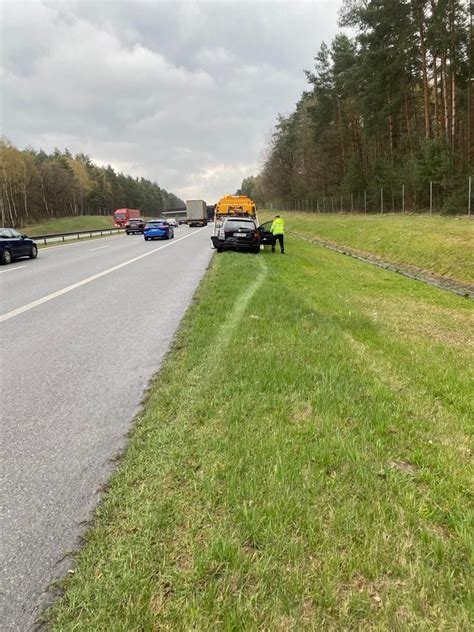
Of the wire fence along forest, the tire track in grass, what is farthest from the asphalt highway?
the wire fence along forest

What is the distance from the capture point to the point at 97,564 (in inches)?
83.3

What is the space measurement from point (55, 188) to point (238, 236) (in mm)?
90186

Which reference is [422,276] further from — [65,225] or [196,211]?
[65,225]

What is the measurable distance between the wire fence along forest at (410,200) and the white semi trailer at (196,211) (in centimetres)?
1560

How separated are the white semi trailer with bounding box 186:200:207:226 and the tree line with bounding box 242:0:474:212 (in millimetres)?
17763

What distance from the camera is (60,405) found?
4.10 m

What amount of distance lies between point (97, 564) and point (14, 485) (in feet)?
3.69

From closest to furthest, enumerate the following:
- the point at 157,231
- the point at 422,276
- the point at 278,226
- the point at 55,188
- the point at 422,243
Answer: the point at 422,276 → the point at 422,243 → the point at 278,226 → the point at 157,231 → the point at 55,188

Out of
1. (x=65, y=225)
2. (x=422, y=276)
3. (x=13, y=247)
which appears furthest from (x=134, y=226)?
(x=65, y=225)

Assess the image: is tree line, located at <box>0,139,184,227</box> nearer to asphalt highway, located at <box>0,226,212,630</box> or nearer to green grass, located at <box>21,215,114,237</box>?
green grass, located at <box>21,215,114,237</box>

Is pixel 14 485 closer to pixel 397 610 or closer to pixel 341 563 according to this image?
pixel 341 563

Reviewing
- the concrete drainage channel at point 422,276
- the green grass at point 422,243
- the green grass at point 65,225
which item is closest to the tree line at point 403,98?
the green grass at point 422,243

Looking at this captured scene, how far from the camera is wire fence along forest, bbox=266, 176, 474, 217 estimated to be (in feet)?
79.9

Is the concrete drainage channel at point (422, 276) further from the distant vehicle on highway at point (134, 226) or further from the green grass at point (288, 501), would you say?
the distant vehicle on highway at point (134, 226)
